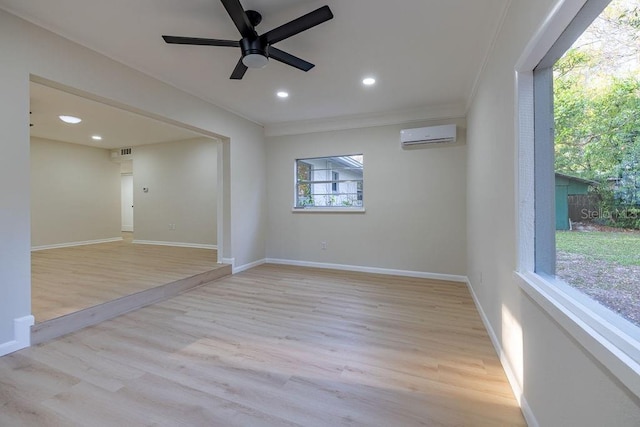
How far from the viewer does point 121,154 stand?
692cm

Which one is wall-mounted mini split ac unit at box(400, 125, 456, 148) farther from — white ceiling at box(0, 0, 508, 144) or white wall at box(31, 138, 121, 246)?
white wall at box(31, 138, 121, 246)

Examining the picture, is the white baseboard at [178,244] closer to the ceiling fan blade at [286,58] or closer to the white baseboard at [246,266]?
the white baseboard at [246,266]

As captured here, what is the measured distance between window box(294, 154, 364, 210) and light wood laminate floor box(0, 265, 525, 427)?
2141 millimetres

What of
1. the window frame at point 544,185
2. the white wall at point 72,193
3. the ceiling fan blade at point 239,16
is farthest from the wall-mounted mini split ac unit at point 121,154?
the window frame at point 544,185

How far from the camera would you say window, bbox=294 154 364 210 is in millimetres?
4707

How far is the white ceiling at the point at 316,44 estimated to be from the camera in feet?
6.57

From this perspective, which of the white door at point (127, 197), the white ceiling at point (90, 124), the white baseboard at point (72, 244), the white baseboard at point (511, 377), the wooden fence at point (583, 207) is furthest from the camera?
the white door at point (127, 197)

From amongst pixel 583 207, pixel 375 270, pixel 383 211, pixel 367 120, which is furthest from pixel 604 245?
pixel 367 120

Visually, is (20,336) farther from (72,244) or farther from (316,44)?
(72,244)

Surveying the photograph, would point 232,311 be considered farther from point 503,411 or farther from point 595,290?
point 595,290

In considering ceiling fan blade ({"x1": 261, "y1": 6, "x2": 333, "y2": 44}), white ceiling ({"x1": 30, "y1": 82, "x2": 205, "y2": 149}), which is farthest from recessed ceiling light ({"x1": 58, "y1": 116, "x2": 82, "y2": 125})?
ceiling fan blade ({"x1": 261, "y1": 6, "x2": 333, "y2": 44})

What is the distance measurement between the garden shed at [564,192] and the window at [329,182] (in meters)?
3.31

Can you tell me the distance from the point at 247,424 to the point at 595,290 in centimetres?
165

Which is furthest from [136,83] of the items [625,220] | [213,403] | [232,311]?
[625,220]
